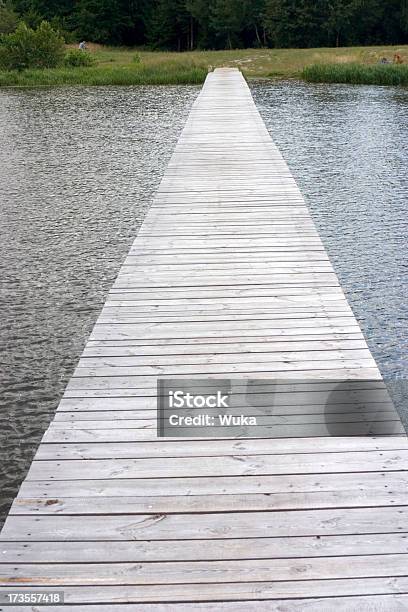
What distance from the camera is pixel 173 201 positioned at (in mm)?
6863

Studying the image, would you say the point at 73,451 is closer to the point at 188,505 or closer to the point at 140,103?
the point at 188,505

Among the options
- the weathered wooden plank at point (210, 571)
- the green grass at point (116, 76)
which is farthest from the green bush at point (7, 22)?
the weathered wooden plank at point (210, 571)

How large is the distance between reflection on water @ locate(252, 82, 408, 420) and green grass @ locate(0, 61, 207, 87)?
5.94 metres

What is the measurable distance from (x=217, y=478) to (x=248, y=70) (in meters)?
24.9

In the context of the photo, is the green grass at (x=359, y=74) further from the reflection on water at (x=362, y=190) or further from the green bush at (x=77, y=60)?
the green bush at (x=77, y=60)

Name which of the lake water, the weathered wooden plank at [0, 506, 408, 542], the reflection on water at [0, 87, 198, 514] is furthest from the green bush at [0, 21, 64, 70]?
the weathered wooden plank at [0, 506, 408, 542]

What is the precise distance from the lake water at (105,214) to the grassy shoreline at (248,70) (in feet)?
17.9

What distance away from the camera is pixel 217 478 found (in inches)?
103

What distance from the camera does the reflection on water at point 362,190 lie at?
533 centimetres

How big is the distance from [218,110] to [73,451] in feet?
37.3

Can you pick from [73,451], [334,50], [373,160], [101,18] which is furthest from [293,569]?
[101,18]

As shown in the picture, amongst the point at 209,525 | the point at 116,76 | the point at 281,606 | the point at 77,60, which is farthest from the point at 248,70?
the point at 281,606

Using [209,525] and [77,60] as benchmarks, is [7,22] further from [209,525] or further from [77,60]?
[209,525]

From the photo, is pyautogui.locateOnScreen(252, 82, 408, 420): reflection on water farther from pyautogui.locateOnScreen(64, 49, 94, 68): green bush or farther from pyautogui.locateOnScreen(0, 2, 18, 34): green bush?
pyautogui.locateOnScreen(0, 2, 18, 34): green bush
